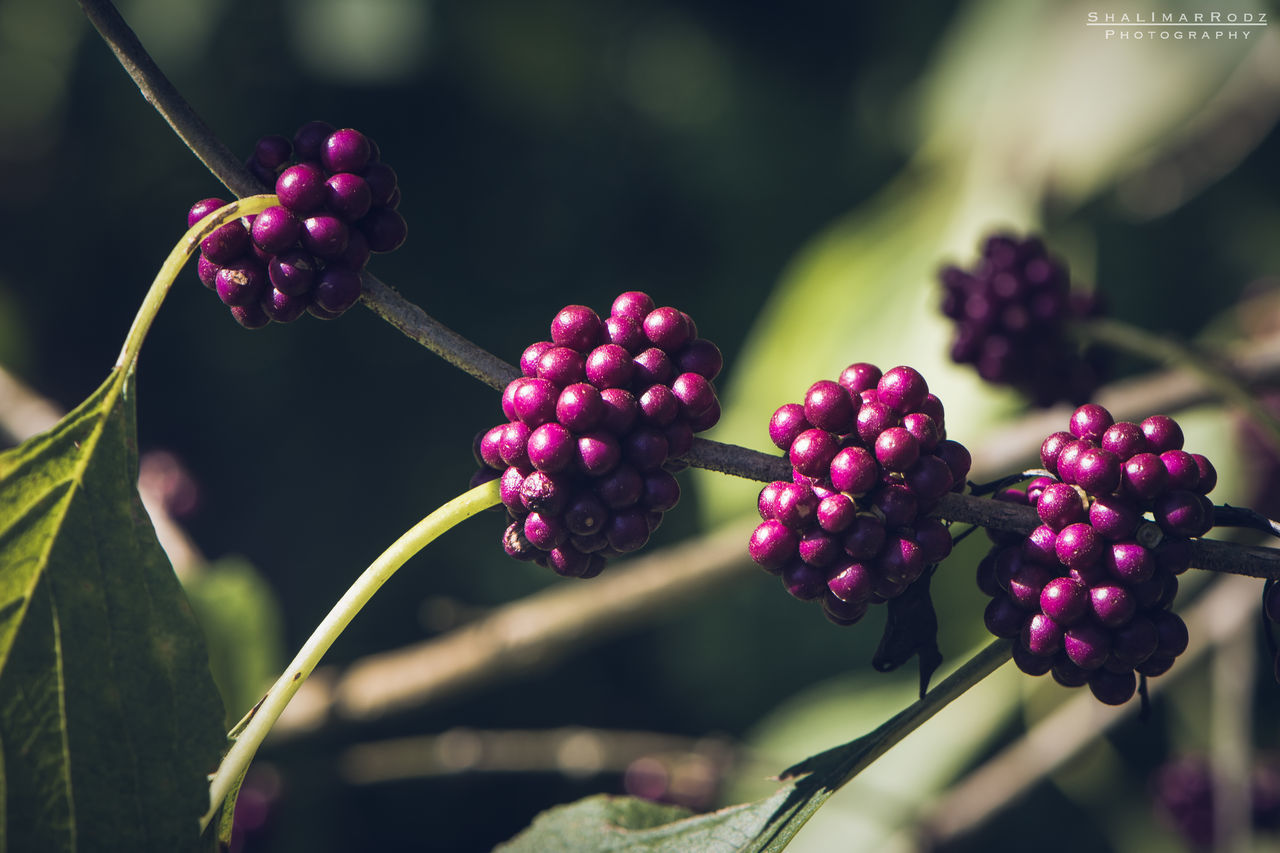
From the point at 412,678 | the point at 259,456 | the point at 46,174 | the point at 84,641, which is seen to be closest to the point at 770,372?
the point at 412,678

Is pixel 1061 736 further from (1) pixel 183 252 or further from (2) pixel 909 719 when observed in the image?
(1) pixel 183 252

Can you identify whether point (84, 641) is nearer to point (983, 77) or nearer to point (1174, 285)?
point (983, 77)

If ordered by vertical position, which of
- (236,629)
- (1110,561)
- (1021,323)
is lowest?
(1110,561)

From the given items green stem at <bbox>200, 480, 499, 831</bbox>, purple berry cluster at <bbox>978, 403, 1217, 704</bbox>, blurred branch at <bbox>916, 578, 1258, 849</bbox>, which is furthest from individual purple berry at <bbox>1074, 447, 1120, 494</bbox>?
blurred branch at <bbox>916, 578, 1258, 849</bbox>

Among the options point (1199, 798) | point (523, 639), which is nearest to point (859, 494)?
point (523, 639)

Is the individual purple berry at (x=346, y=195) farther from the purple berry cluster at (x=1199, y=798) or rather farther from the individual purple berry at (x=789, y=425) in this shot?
the purple berry cluster at (x=1199, y=798)

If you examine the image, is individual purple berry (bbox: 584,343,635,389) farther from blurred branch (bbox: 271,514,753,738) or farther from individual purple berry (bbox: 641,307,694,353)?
blurred branch (bbox: 271,514,753,738)
